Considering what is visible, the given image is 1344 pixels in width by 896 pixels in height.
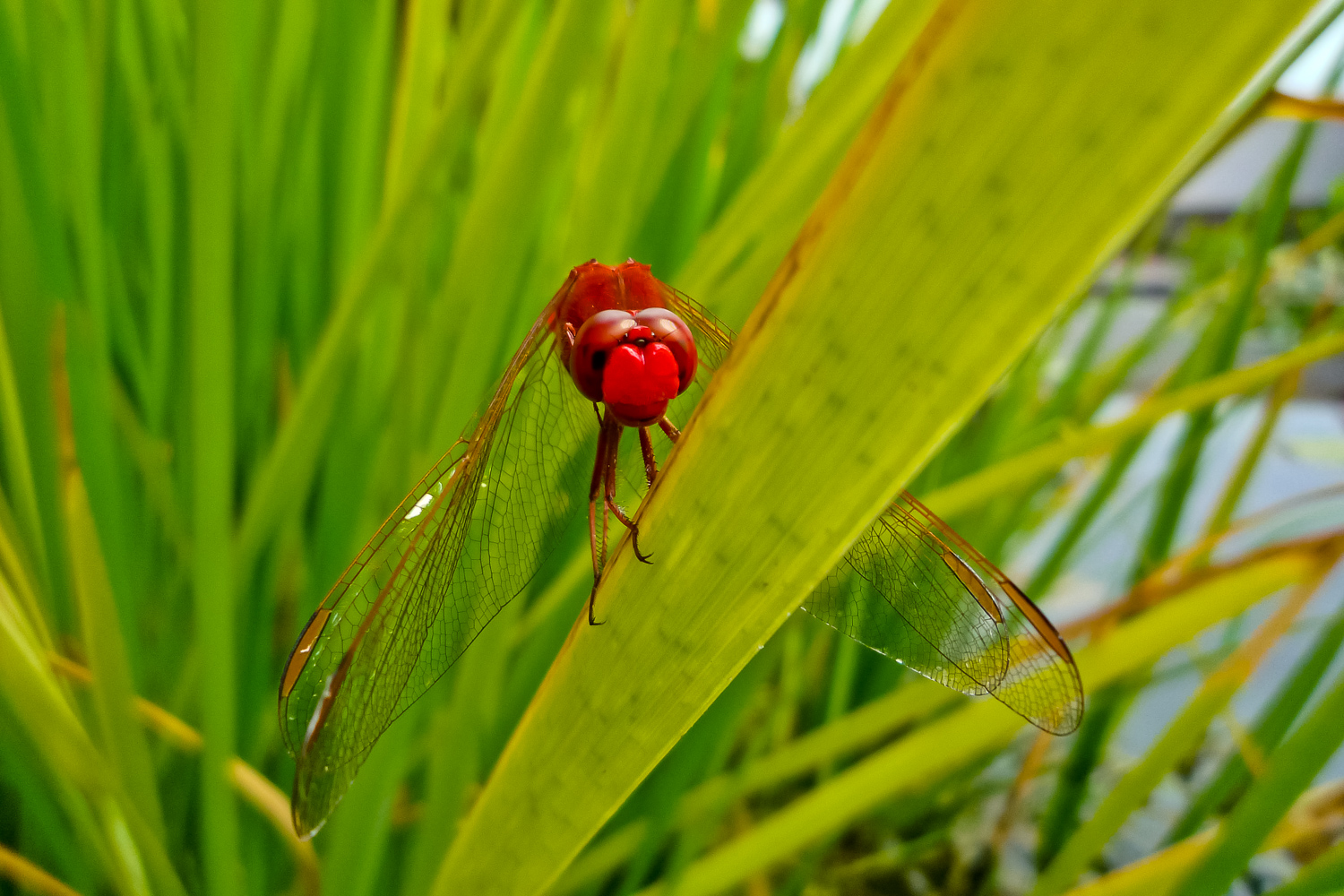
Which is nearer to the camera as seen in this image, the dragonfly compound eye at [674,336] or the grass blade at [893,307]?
the grass blade at [893,307]

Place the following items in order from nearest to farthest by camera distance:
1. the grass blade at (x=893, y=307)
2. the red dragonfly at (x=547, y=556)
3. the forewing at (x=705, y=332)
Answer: the grass blade at (x=893, y=307)
the red dragonfly at (x=547, y=556)
the forewing at (x=705, y=332)

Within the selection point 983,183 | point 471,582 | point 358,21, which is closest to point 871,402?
point 983,183

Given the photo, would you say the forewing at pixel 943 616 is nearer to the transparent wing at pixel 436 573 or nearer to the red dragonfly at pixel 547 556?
the red dragonfly at pixel 547 556

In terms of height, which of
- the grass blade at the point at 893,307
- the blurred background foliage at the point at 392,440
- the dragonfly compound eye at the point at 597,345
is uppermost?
the grass blade at the point at 893,307

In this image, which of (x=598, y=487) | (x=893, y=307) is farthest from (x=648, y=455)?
(x=893, y=307)

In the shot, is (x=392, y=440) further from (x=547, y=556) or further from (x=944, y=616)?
(x=944, y=616)

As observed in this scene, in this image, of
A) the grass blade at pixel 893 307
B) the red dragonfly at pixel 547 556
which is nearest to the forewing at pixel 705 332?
the red dragonfly at pixel 547 556

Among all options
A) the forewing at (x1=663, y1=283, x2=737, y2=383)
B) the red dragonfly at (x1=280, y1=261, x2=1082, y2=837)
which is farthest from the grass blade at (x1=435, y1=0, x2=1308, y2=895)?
the forewing at (x1=663, y1=283, x2=737, y2=383)
